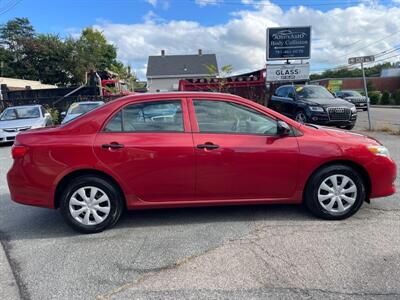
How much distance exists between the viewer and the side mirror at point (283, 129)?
4137 mm

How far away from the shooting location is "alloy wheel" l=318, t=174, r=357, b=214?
4266mm

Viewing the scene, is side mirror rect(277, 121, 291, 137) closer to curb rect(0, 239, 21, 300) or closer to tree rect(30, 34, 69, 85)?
curb rect(0, 239, 21, 300)

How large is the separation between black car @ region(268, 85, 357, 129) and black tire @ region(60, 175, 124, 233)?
8885mm

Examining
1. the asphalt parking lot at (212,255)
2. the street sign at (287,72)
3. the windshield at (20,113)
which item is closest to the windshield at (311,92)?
the street sign at (287,72)

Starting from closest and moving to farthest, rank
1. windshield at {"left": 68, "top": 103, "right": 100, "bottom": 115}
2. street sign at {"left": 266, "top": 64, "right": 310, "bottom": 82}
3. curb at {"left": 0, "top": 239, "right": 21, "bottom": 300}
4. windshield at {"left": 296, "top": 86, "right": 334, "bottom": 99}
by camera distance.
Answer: curb at {"left": 0, "top": 239, "right": 21, "bottom": 300}
windshield at {"left": 296, "top": 86, "right": 334, "bottom": 99}
windshield at {"left": 68, "top": 103, "right": 100, "bottom": 115}
street sign at {"left": 266, "top": 64, "right": 310, "bottom": 82}

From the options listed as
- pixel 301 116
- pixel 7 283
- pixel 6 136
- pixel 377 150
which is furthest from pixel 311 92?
pixel 7 283

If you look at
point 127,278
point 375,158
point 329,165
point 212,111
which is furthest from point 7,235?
point 375,158

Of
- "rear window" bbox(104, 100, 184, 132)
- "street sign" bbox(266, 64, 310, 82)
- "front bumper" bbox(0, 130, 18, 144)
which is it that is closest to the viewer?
"rear window" bbox(104, 100, 184, 132)

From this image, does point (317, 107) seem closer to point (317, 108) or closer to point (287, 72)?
point (317, 108)

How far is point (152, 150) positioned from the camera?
403 centimetres

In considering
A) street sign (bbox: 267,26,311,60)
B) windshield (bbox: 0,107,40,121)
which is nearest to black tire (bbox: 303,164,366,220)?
windshield (bbox: 0,107,40,121)

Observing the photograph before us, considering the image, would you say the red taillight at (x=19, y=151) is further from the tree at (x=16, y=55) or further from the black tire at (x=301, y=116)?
the tree at (x=16, y=55)

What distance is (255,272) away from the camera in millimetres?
3193

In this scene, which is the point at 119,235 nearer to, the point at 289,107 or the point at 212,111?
the point at 212,111
